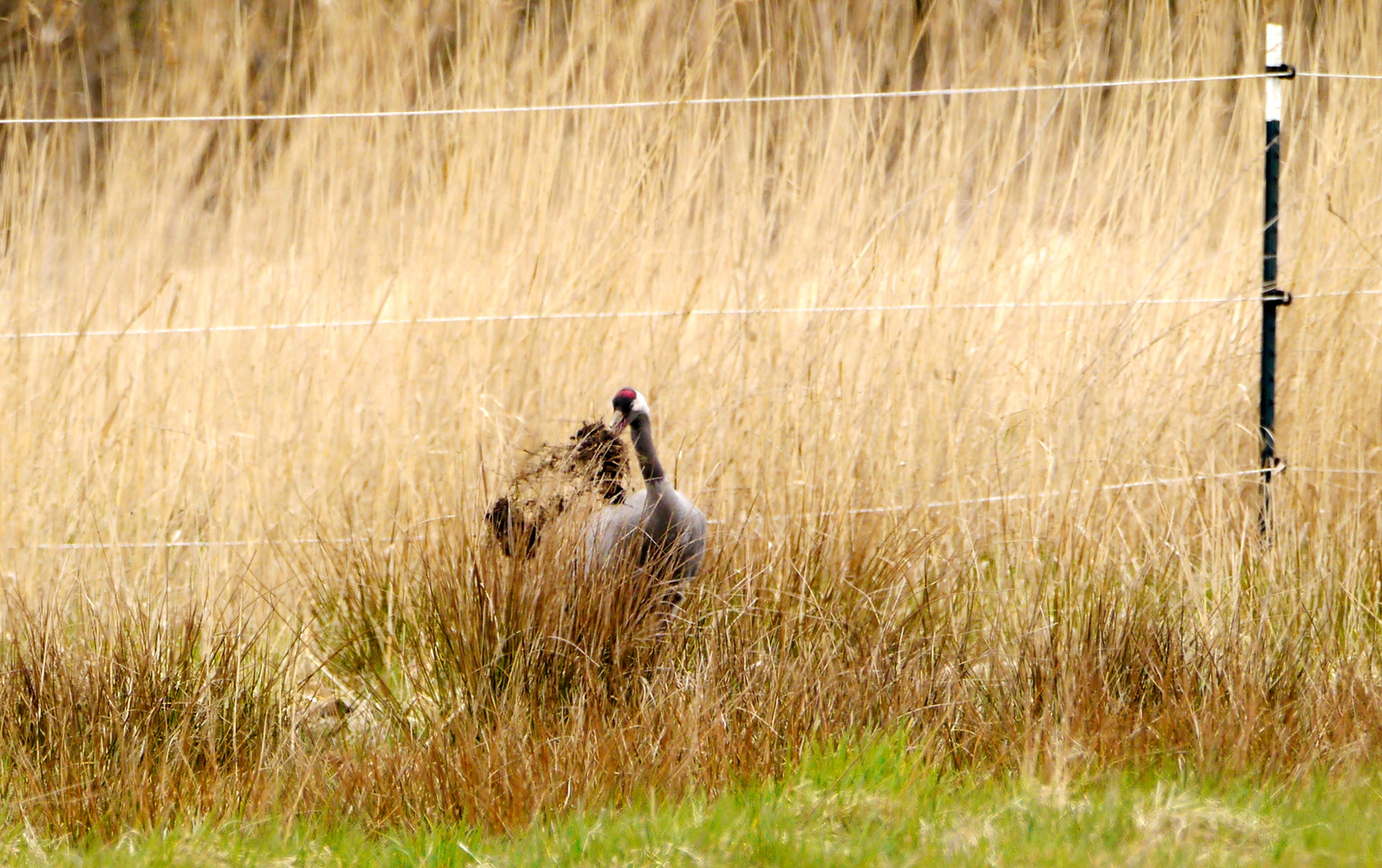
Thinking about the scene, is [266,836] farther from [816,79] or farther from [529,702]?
[816,79]

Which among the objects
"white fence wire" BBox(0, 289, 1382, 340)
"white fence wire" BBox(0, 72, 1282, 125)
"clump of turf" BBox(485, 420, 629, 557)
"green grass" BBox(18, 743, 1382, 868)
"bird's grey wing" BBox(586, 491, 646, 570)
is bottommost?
"green grass" BBox(18, 743, 1382, 868)

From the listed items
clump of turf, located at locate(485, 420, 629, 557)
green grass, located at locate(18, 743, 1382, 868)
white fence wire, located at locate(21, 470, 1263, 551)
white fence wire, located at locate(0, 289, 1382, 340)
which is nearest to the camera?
green grass, located at locate(18, 743, 1382, 868)

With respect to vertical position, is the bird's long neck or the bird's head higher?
the bird's head

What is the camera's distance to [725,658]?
2.71 metres

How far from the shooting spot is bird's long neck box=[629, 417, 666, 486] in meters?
2.80

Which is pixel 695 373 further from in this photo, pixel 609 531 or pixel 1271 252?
pixel 1271 252

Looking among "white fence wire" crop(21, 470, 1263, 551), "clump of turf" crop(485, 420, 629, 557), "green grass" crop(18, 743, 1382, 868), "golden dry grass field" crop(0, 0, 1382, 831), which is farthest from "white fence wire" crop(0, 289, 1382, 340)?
"green grass" crop(18, 743, 1382, 868)

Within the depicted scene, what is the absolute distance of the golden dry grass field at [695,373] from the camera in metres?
2.70

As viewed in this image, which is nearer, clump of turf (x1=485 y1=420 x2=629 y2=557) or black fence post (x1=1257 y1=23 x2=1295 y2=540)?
clump of turf (x1=485 y1=420 x2=629 y2=557)

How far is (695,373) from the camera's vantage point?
3.79 metres

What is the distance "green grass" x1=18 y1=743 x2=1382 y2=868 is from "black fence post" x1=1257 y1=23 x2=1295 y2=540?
144cm

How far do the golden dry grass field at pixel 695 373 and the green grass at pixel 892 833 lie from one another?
244 millimetres

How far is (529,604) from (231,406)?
4.75ft

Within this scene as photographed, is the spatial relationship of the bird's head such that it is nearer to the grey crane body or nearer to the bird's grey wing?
the grey crane body
